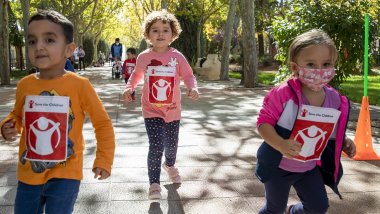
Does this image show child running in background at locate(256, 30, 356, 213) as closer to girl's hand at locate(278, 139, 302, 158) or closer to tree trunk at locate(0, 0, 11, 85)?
girl's hand at locate(278, 139, 302, 158)

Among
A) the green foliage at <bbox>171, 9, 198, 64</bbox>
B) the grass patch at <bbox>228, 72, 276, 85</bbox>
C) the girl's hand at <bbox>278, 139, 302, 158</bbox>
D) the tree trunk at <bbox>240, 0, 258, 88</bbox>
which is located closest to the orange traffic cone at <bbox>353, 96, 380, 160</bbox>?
the girl's hand at <bbox>278, 139, 302, 158</bbox>

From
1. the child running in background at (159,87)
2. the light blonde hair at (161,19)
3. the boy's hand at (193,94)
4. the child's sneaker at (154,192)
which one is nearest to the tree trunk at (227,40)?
the light blonde hair at (161,19)

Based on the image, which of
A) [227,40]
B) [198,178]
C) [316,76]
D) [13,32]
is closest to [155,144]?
[198,178]

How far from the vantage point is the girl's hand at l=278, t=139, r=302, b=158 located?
269 centimetres

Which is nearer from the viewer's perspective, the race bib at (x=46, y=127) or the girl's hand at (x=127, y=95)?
the race bib at (x=46, y=127)

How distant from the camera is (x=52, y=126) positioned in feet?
8.74

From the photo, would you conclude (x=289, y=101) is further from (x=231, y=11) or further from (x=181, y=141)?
(x=231, y=11)

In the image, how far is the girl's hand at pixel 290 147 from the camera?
2688mm

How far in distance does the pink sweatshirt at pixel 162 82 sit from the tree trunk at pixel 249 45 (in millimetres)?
12008

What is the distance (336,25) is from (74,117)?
317 inches

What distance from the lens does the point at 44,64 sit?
270 centimetres

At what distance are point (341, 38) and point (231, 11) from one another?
35.3 feet

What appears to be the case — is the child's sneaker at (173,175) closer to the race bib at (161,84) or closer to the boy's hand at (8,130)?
the race bib at (161,84)

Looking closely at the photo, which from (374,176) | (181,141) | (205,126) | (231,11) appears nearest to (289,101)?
(374,176)
